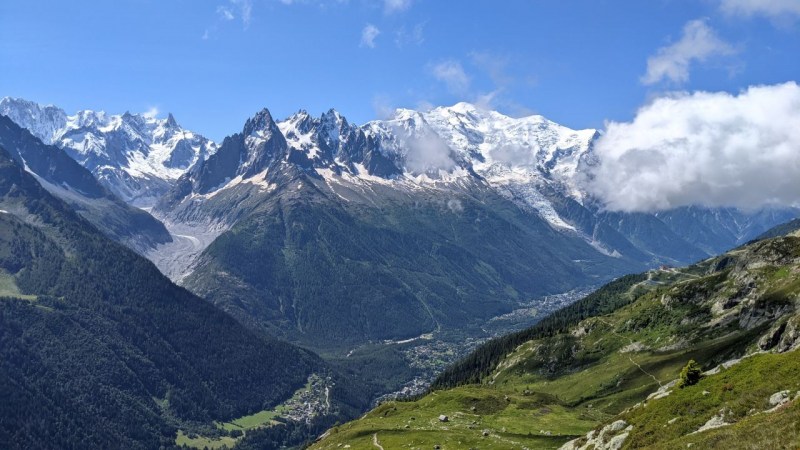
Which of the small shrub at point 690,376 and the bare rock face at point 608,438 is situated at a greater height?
the small shrub at point 690,376

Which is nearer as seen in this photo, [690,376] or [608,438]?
[608,438]

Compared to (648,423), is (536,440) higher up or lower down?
lower down

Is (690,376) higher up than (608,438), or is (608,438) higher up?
(690,376)

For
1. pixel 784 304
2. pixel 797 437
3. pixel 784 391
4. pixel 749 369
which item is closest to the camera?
pixel 797 437

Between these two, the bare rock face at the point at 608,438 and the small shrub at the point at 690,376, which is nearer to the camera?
the bare rock face at the point at 608,438

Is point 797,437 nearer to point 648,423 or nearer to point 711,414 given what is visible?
point 711,414

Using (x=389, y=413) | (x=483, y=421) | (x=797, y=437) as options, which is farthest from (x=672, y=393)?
(x=389, y=413)

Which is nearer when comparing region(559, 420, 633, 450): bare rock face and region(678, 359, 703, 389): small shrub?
region(559, 420, 633, 450): bare rock face

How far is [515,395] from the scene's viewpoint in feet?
647

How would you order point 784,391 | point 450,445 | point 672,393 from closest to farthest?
point 784,391
point 672,393
point 450,445

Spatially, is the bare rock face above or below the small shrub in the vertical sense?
below

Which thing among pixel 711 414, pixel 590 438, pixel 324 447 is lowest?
pixel 324 447

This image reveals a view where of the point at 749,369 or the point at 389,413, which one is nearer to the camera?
the point at 749,369

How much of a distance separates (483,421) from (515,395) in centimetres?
3543
